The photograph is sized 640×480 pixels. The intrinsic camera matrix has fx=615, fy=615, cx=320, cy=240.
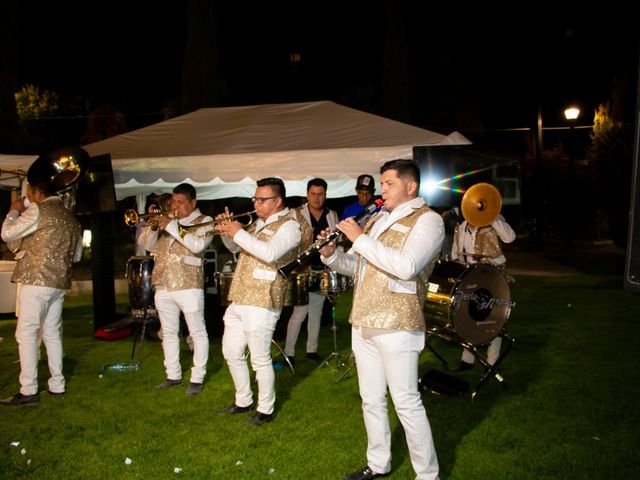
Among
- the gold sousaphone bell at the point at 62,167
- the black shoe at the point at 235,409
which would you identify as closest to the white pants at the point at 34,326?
the gold sousaphone bell at the point at 62,167

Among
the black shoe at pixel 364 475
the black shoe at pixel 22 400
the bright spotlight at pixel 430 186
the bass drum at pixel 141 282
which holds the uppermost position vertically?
the bright spotlight at pixel 430 186

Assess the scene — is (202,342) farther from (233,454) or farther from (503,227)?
(503,227)

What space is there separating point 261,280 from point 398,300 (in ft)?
5.43

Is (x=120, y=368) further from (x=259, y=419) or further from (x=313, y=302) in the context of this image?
(x=259, y=419)

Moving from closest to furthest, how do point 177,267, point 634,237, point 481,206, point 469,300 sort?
point 634,237 → point 469,300 → point 177,267 → point 481,206

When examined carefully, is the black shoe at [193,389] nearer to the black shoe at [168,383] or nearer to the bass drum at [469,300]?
the black shoe at [168,383]

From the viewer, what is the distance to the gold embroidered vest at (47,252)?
5848mm

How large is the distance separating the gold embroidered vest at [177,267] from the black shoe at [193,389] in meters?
1.02

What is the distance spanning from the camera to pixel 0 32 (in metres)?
15.7

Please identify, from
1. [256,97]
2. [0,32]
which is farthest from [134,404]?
[256,97]

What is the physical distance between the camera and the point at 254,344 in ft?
17.1

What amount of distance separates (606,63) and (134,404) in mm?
31855

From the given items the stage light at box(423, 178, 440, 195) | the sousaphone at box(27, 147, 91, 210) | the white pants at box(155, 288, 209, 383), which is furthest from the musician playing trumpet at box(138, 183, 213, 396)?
the stage light at box(423, 178, 440, 195)

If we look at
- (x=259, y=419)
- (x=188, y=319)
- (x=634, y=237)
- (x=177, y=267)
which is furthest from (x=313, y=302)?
(x=634, y=237)
